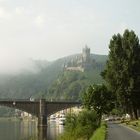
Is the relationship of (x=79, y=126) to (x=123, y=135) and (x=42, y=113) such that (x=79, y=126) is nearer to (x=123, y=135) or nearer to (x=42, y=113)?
(x=123, y=135)

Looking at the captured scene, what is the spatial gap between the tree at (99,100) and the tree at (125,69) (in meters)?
5.69

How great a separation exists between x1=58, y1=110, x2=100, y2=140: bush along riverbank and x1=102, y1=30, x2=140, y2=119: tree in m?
A: 16.7

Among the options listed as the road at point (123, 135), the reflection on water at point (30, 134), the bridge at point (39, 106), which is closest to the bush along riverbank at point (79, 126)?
the road at point (123, 135)

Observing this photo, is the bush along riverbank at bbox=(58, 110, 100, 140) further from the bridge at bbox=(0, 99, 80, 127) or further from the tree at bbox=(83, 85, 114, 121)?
the bridge at bbox=(0, 99, 80, 127)

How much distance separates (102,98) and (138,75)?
35.8 feet

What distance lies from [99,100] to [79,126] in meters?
35.1

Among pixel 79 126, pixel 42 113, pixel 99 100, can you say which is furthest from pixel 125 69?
pixel 42 113

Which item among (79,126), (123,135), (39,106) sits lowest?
(123,135)

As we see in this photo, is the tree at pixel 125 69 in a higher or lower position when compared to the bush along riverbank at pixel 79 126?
higher

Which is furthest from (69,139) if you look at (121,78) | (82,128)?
(121,78)

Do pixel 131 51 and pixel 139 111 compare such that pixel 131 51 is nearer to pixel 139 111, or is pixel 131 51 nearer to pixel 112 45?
pixel 112 45

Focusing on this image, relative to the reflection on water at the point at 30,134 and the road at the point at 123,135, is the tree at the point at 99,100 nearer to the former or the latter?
the reflection on water at the point at 30,134

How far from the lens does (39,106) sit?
149125mm

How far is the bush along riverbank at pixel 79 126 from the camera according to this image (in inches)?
1831
